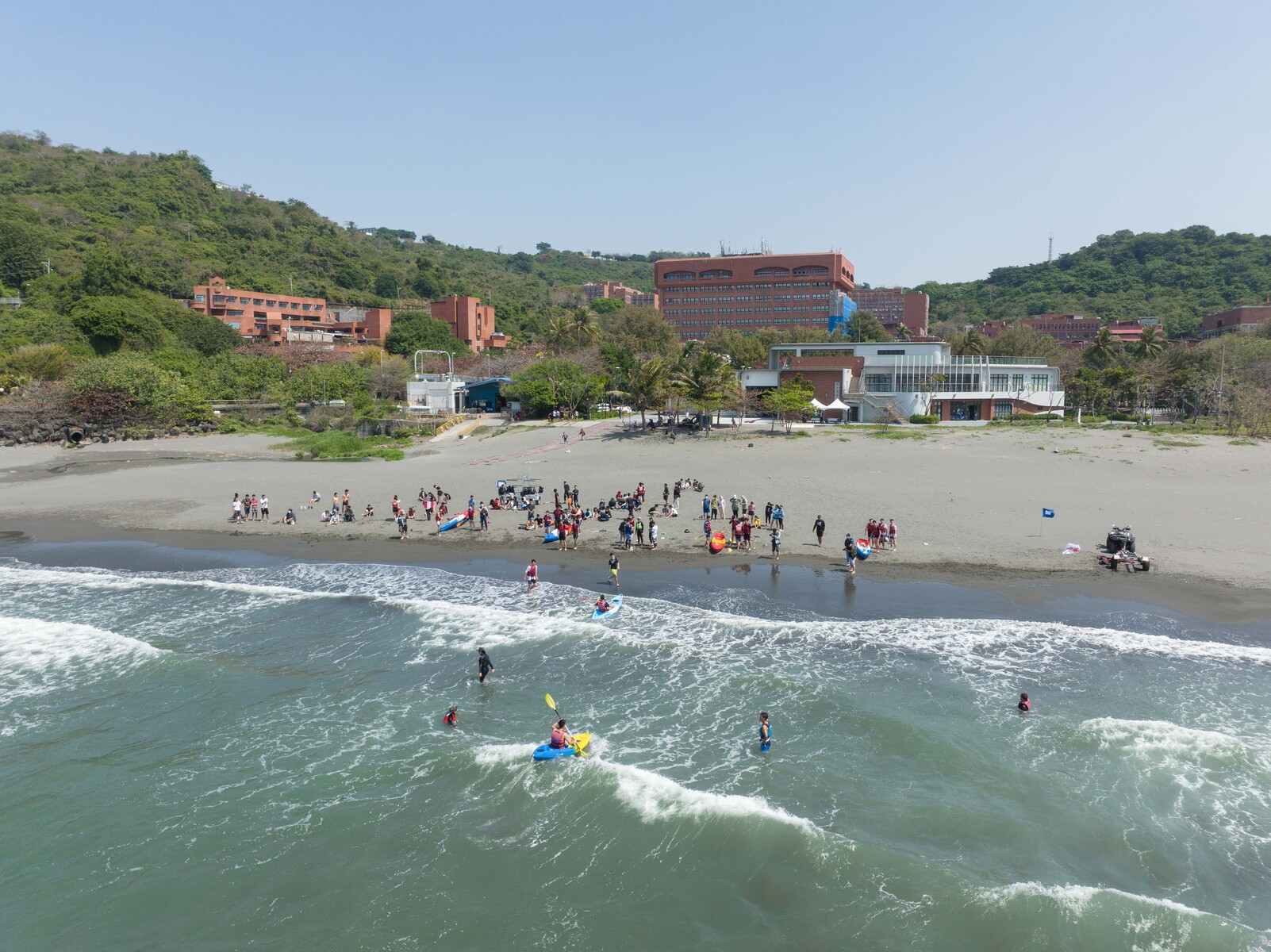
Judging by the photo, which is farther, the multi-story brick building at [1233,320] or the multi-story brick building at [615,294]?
the multi-story brick building at [615,294]

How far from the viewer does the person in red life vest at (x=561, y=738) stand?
1264 centimetres

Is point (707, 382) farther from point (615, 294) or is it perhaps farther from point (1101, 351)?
point (615, 294)

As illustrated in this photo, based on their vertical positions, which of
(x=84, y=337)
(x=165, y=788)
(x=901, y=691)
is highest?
(x=84, y=337)

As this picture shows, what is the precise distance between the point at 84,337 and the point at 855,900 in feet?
271

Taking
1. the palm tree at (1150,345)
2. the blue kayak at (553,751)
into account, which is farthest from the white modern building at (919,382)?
the blue kayak at (553,751)

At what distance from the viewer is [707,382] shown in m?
50.1

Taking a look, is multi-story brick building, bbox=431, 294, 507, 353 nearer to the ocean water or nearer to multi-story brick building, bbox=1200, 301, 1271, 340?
the ocean water

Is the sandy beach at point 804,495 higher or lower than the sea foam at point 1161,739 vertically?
higher

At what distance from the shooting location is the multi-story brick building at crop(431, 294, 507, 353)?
10499 cm

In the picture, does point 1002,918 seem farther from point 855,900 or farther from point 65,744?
point 65,744

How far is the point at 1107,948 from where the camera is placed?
8734 mm

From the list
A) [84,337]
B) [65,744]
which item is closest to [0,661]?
[65,744]

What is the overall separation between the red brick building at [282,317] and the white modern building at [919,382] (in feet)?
193

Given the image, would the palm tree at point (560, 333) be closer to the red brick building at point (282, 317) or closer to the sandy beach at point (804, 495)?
the sandy beach at point (804, 495)
